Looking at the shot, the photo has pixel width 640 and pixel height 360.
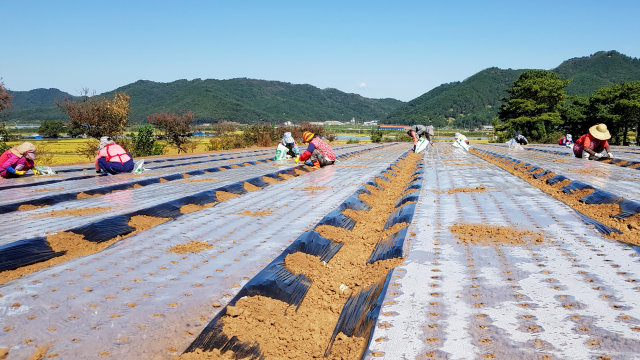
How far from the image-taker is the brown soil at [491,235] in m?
3.51

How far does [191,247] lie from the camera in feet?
11.9

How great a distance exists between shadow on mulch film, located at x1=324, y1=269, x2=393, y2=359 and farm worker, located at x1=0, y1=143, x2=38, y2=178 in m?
8.83

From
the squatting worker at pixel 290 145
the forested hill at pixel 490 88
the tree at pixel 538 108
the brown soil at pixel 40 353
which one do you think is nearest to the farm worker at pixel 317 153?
the squatting worker at pixel 290 145

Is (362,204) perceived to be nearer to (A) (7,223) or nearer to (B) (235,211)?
(B) (235,211)

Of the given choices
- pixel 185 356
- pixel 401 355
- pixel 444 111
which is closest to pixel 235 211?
pixel 185 356

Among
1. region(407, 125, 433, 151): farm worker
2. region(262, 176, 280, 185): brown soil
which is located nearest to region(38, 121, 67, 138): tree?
region(407, 125, 433, 151): farm worker

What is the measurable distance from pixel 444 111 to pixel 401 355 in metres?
118

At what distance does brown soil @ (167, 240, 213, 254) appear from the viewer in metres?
3.52

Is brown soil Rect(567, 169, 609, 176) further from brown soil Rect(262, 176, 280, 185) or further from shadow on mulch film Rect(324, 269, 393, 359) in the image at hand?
shadow on mulch film Rect(324, 269, 393, 359)

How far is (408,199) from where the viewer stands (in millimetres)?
5934

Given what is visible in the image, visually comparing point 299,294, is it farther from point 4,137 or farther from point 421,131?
point 4,137

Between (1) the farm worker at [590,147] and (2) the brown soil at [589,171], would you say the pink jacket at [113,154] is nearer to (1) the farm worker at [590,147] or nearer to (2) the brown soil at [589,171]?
(2) the brown soil at [589,171]

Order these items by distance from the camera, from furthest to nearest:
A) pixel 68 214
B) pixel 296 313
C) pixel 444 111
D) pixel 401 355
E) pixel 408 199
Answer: pixel 444 111 → pixel 408 199 → pixel 68 214 → pixel 296 313 → pixel 401 355

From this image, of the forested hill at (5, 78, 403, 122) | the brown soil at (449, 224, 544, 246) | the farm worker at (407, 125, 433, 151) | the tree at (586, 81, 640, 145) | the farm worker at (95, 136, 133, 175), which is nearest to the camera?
the brown soil at (449, 224, 544, 246)
